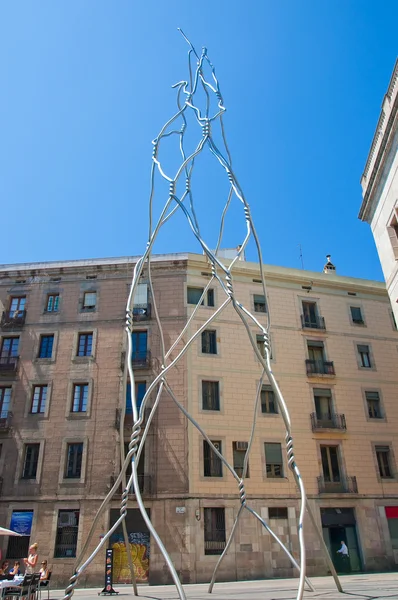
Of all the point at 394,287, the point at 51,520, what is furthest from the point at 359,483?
the point at 51,520

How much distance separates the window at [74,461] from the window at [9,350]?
6328mm

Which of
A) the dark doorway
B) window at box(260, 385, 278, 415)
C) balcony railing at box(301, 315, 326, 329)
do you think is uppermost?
balcony railing at box(301, 315, 326, 329)

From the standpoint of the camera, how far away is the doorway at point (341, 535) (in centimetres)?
2252

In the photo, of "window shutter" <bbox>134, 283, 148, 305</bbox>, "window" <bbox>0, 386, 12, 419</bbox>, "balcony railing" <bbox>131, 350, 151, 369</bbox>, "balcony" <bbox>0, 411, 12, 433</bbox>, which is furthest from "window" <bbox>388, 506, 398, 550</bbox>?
"window" <bbox>0, 386, 12, 419</bbox>

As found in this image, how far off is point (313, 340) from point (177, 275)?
921 cm

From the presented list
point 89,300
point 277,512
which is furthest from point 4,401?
point 277,512

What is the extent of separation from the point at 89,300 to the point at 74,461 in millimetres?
9326

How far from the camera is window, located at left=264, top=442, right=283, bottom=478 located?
23438 mm

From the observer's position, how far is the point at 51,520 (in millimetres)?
21453

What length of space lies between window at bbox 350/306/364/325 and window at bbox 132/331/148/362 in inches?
527

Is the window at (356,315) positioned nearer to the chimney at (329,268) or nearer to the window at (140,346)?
the chimney at (329,268)

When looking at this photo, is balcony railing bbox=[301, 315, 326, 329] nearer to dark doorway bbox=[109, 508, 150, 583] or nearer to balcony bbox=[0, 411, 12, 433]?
dark doorway bbox=[109, 508, 150, 583]

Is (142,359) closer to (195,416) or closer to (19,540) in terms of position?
(195,416)

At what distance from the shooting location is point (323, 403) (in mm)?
26109
